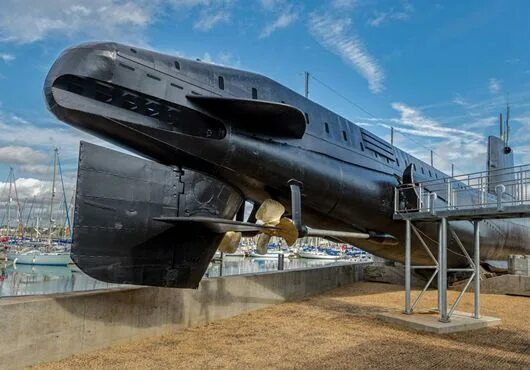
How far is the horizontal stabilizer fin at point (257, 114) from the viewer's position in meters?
8.38

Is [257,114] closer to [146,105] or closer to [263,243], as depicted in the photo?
[146,105]

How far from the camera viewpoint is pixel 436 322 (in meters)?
11.3

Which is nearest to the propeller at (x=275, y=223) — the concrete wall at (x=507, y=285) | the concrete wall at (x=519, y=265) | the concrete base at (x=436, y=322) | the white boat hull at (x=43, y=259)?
the concrete base at (x=436, y=322)

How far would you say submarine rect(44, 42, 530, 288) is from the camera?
24.8 ft

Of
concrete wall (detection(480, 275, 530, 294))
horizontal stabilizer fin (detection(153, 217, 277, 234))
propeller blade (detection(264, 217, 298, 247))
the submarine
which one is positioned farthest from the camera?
concrete wall (detection(480, 275, 530, 294))

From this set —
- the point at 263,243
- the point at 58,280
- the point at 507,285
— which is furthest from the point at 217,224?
the point at 58,280

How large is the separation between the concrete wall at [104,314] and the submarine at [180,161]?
856 mm

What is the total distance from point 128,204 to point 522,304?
13.8 m

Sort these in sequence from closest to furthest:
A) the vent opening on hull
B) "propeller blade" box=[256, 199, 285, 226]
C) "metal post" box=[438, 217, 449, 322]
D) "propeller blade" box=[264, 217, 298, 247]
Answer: the vent opening on hull, "propeller blade" box=[264, 217, 298, 247], "propeller blade" box=[256, 199, 285, 226], "metal post" box=[438, 217, 449, 322]

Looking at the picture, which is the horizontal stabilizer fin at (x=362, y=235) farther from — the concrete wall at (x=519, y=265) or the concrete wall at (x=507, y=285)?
the concrete wall at (x=519, y=265)

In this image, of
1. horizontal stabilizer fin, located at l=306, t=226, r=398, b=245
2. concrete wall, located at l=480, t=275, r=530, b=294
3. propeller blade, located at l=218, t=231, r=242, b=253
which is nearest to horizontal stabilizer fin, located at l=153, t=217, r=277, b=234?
propeller blade, located at l=218, t=231, r=242, b=253

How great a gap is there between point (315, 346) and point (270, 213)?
9.30 feet

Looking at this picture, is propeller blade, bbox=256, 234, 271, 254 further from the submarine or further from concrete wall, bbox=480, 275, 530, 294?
concrete wall, bbox=480, 275, 530, 294

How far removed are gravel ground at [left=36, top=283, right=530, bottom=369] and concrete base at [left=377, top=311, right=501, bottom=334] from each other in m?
0.25
